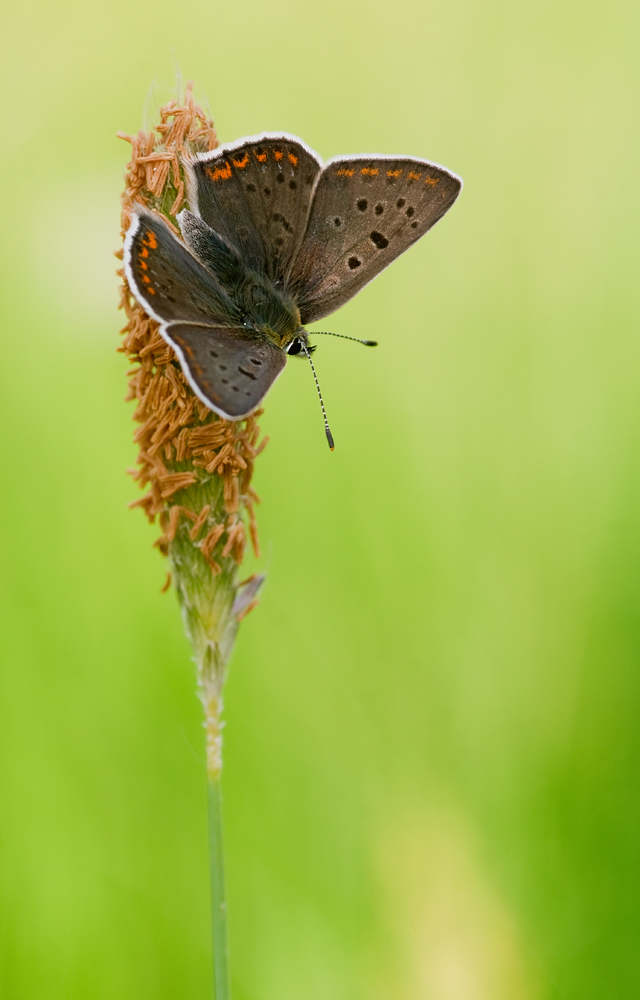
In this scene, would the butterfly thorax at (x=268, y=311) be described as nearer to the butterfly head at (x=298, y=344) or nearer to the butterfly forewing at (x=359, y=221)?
the butterfly head at (x=298, y=344)

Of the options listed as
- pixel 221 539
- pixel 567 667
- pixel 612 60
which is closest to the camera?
pixel 221 539

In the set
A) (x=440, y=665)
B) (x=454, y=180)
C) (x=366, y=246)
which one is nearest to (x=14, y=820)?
(x=440, y=665)

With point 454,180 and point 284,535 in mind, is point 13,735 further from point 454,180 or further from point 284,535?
point 454,180

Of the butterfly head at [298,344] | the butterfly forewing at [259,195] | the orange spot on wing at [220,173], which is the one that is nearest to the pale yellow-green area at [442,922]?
the butterfly head at [298,344]

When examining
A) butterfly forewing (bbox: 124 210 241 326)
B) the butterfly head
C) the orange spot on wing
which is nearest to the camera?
butterfly forewing (bbox: 124 210 241 326)

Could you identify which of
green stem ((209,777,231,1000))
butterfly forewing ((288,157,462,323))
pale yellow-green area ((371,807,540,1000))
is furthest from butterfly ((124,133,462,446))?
pale yellow-green area ((371,807,540,1000))

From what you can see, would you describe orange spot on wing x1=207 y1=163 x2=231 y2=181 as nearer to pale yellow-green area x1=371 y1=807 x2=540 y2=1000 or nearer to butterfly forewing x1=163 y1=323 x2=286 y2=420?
butterfly forewing x1=163 y1=323 x2=286 y2=420

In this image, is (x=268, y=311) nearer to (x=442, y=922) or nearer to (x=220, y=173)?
(x=220, y=173)
